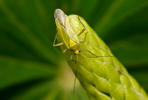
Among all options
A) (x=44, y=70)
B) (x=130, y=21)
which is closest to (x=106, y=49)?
(x=130, y=21)

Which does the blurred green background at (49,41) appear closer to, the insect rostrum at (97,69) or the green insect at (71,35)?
the green insect at (71,35)

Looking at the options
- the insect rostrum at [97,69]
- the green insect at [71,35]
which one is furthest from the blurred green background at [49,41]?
the insect rostrum at [97,69]

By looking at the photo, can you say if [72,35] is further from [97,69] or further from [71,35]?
[97,69]

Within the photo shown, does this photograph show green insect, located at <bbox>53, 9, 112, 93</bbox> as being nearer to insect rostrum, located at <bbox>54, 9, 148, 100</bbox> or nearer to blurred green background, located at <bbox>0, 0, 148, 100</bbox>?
insect rostrum, located at <bbox>54, 9, 148, 100</bbox>

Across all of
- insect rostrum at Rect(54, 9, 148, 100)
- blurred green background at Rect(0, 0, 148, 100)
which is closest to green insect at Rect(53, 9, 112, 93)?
insect rostrum at Rect(54, 9, 148, 100)

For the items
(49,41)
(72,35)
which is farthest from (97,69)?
(49,41)
